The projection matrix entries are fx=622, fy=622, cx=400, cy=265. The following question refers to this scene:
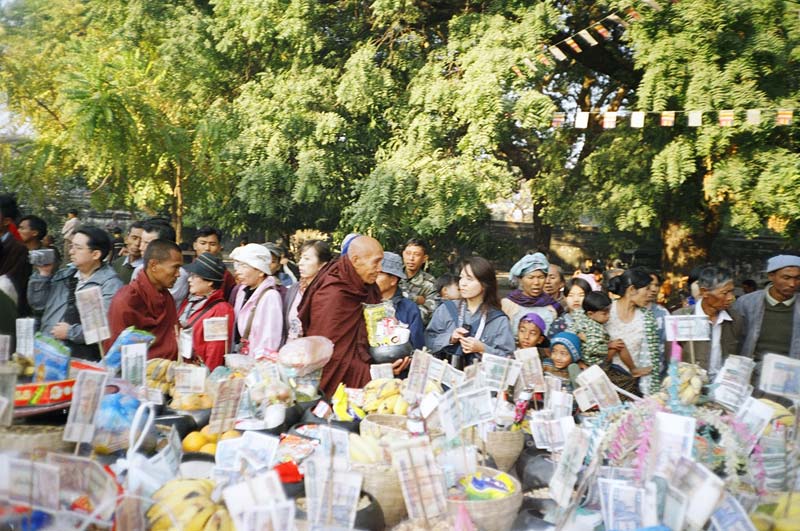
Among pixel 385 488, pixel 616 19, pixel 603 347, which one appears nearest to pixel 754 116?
pixel 616 19

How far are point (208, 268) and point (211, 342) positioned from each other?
656mm

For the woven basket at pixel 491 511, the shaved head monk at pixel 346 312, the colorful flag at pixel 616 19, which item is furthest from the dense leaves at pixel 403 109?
the woven basket at pixel 491 511

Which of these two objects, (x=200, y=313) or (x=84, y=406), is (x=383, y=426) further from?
(x=200, y=313)

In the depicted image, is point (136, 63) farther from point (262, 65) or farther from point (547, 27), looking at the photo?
point (547, 27)

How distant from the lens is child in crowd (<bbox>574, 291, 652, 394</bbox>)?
3.61 m

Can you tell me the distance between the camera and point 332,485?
164cm

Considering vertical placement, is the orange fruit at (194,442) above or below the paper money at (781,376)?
below

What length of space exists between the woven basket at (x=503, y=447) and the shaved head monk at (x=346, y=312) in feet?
3.15

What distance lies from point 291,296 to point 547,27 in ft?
15.2

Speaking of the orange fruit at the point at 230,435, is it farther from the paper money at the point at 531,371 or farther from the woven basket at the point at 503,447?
the paper money at the point at 531,371

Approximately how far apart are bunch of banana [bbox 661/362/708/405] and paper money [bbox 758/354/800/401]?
0.76 ft

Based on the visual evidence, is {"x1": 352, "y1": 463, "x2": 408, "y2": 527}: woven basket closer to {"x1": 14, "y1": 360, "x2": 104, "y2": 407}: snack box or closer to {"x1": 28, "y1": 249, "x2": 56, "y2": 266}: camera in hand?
{"x1": 14, "y1": 360, "x2": 104, "y2": 407}: snack box

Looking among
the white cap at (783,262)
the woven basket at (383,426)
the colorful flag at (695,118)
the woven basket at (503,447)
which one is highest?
the colorful flag at (695,118)

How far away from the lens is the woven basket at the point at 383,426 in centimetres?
241
